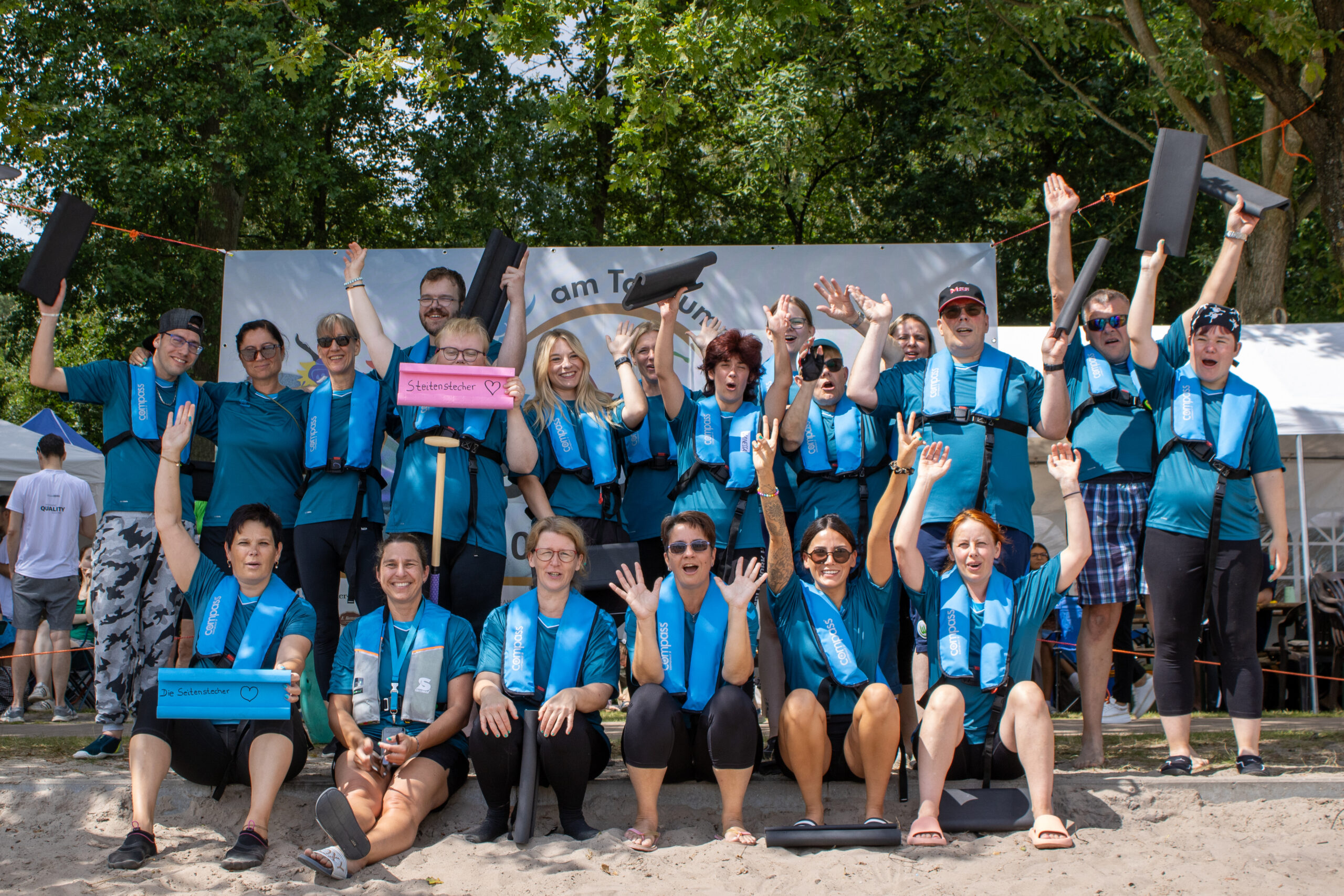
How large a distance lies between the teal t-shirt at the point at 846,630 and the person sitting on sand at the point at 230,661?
1.70 meters

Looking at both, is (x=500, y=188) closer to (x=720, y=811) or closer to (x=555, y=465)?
(x=555, y=465)

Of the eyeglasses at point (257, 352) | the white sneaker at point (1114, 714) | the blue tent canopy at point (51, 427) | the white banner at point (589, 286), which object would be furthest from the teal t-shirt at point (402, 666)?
the blue tent canopy at point (51, 427)

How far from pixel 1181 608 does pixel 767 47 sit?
6.88 metres

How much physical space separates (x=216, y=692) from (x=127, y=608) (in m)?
1.28

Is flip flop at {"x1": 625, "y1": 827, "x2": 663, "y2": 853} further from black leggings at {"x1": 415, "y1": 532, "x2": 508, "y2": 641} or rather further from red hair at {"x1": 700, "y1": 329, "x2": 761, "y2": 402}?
red hair at {"x1": 700, "y1": 329, "x2": 761, "y2": 402}

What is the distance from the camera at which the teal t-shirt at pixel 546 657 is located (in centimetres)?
388

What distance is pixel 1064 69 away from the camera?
14219 millimetres

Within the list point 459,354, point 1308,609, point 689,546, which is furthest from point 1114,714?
point 459,354

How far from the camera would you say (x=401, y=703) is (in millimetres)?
3842

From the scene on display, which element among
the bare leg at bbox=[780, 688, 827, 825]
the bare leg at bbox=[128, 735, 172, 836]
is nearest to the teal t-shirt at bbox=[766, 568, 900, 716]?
the bare leg at bbox=[780, 688, 827, 825]

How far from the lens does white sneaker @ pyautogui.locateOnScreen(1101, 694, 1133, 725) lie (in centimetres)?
672

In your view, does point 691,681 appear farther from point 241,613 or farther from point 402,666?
point 241,613

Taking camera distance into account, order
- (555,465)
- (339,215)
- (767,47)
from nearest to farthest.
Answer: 1. (555,465)
2. (767,47)
3. (339,215)

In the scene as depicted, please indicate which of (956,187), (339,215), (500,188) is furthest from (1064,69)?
(339,215)
